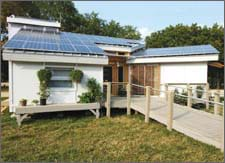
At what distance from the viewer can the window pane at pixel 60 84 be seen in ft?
31.0

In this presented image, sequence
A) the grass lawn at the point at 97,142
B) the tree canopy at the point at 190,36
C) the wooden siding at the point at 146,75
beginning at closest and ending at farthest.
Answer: the grass lawn at the point at 97,142 < the wooden siding at the point at 146,75 < the tree canopy at the point at 190,36

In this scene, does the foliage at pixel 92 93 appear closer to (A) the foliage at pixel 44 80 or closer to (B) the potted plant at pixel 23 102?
(A) the foliage at pixel 44 80

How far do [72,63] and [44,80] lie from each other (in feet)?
4.90

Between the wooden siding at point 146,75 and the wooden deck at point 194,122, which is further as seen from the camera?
Result: the wooden siding at point 146,75

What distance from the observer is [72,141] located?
21.4ft

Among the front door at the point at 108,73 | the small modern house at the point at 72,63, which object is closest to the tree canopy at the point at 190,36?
the small modern house at the point at 72,63

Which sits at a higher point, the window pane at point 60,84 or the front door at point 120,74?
the front door at point 120,74

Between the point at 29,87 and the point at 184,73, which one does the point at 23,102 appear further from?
the point at 184,73

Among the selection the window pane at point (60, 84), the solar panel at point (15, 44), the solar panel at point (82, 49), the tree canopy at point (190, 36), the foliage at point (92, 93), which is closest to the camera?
the solar panel at point (15, 44)

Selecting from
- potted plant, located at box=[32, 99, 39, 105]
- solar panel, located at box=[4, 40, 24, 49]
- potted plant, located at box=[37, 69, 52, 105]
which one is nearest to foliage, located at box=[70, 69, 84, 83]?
potted plant, located at box=[37, 69, 52, 105]

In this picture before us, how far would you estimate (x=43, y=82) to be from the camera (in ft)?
29.5

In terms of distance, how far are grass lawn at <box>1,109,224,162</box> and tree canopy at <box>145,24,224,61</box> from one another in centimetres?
2247

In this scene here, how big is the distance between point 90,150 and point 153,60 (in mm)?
9147

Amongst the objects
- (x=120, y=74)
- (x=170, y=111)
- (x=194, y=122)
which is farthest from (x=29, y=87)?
(x=120, y=74)
